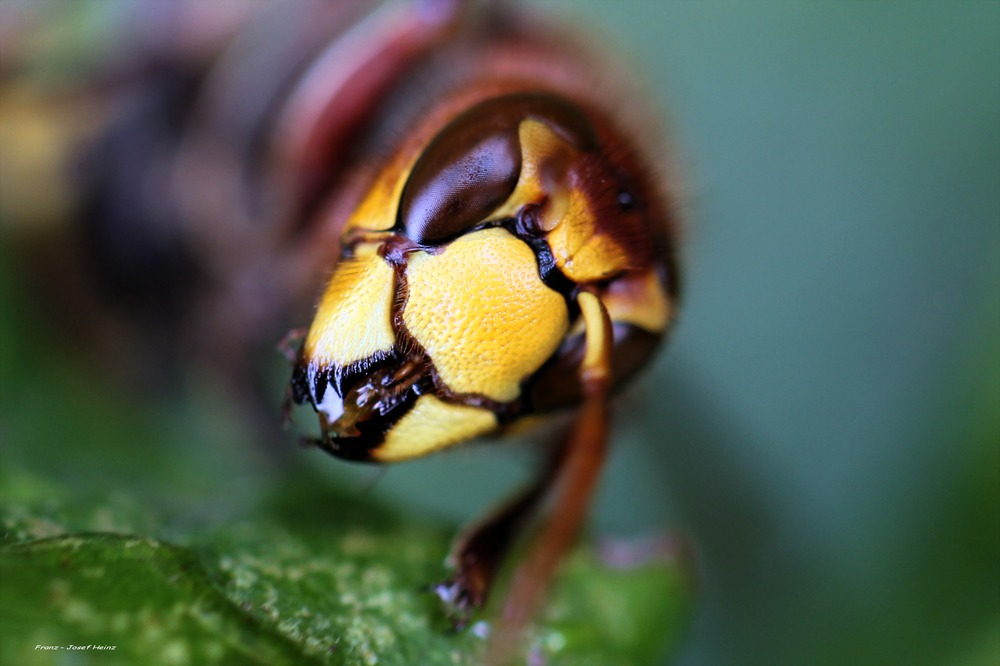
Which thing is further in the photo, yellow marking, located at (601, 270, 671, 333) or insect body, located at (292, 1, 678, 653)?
yellow marking, located at (601, 270, 671, 333)

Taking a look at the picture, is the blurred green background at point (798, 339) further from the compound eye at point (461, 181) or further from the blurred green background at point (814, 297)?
the compound eye at point (461, 181)

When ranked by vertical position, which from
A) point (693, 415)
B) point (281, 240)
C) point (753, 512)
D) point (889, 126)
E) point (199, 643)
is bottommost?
point (753, 512)

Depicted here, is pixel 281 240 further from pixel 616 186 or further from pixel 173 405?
pixel 616 186

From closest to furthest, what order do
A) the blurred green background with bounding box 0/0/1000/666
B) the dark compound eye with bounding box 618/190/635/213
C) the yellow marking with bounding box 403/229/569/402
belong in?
the yellow marking with bounding box 403/229/569/402 < the dark compound eye with bounding box 618/190/635/213 < the blurred green background with bounding box 0/0/1000/666

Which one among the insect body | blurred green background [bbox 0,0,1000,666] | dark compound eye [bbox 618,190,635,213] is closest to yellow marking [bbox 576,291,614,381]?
the insect body

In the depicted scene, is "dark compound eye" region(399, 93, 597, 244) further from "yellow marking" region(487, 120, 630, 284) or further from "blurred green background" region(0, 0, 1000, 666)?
"blurred green background" region(0, 0, 1000, 666)

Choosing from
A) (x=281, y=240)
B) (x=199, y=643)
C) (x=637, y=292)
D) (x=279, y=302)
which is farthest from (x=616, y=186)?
(x=279, y=302)
